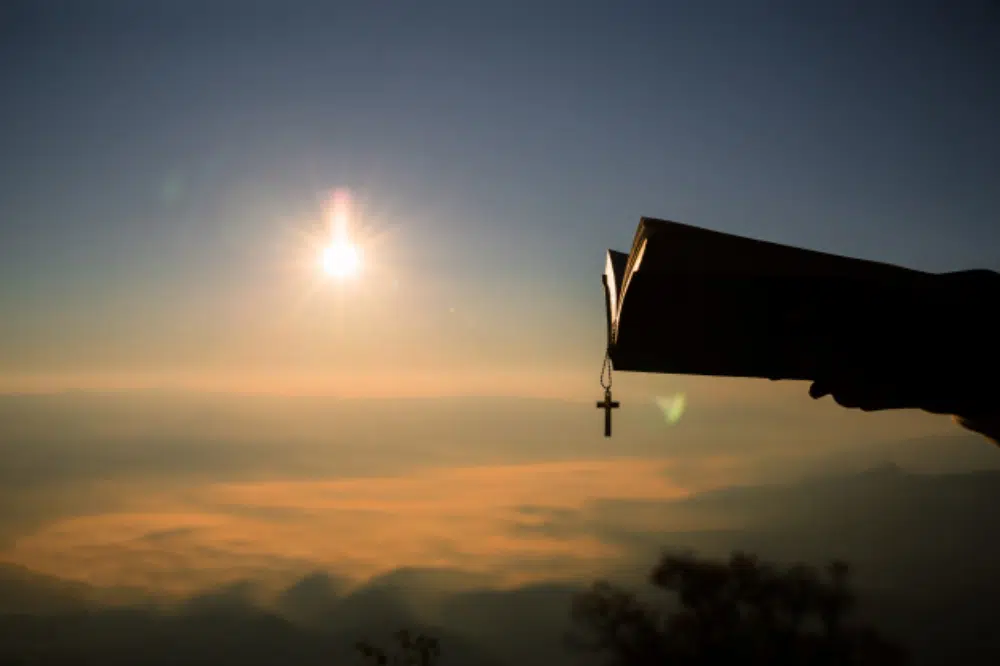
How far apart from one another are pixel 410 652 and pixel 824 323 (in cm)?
4350

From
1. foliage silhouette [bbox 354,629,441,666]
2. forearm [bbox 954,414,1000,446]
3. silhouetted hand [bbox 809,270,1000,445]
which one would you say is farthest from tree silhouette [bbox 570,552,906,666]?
silhouetted hand [bbox 809,270,1000,445]

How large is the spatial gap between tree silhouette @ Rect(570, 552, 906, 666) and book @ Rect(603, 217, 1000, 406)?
31.9 metres

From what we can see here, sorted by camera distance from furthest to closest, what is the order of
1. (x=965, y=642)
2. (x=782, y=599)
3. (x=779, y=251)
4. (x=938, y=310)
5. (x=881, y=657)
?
(x=965, y=642) < (x=782, y=599) < (x=881, y=657) < (x=779, y=251) < (x=938, y=310)

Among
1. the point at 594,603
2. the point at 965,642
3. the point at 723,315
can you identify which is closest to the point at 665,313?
the point at 723,315

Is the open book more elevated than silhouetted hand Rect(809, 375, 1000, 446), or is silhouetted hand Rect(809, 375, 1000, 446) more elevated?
the open book

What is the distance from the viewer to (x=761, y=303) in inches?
103

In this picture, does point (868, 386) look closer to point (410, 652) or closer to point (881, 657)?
point (881, 657)

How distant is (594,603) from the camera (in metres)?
33.2

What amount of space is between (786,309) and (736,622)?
3555 cm

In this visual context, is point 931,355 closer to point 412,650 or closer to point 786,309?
Answer: point 786,309

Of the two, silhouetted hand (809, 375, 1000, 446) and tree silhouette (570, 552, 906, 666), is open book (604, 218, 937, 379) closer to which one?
silhouetted hand (809, 375, 1000, 446)

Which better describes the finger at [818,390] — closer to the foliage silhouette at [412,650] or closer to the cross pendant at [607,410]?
the cross pendant at [607,410]

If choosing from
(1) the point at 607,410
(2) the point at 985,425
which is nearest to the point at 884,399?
(2) the point at 985,425

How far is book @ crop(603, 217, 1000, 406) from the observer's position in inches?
87.8
